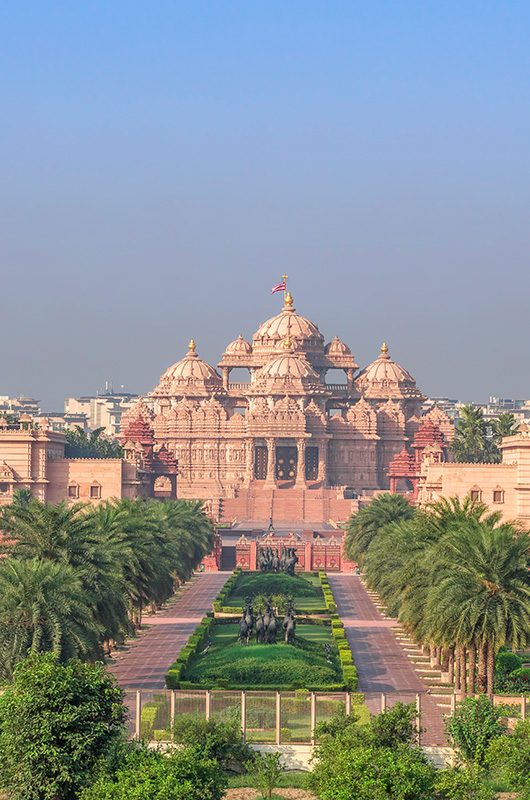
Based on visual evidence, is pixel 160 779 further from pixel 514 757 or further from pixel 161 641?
pixel 161 641

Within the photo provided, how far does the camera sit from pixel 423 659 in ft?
209

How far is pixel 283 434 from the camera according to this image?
165 m

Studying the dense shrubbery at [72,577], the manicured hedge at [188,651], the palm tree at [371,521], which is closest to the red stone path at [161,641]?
the manicured hedge at [188,651]

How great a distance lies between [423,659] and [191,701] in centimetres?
1898

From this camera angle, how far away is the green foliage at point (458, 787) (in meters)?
36.1

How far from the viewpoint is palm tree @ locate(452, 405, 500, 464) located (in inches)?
6014

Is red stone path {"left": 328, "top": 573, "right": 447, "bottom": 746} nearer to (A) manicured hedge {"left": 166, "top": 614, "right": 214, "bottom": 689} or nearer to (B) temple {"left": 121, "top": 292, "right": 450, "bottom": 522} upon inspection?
(A) manicured hedge {"left": 166, "top": 614, "right": 214, "bottom": 689}

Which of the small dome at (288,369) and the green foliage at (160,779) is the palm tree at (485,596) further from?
the small dome at (288,369)

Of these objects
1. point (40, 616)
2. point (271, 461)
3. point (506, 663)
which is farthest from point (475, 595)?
point (271, 461)

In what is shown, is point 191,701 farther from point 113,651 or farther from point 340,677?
point 113,651

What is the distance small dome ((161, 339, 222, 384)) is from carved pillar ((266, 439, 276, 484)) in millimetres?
21746

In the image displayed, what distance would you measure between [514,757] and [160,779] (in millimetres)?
7937

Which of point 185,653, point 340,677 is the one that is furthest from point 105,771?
point 185,653

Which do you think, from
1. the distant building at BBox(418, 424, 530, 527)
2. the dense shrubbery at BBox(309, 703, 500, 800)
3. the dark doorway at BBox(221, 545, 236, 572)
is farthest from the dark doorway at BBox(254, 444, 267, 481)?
the dense shrubbery at BBox(309, 703, 500, 800)
